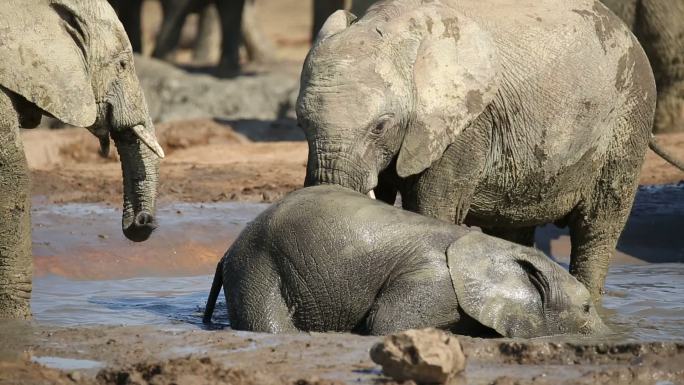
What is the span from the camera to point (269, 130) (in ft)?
47.7

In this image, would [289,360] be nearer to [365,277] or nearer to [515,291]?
[365,277]

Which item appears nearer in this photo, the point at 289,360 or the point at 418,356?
the point at 418,356

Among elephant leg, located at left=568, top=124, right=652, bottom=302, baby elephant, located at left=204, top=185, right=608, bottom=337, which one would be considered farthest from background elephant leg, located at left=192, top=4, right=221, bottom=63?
baby elephant, located at left=204, top=185, right=608, bottom=337

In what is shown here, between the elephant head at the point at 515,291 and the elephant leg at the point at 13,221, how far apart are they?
1.78 meters

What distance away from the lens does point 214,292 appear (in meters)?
6.91

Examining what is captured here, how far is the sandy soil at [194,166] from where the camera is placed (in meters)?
10.8

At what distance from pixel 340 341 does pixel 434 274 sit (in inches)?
21.1

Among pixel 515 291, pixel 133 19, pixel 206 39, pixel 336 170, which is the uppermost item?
pixel 336 170

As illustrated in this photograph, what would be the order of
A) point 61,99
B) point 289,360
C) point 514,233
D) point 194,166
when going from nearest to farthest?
1. point 289,360
2. point 61,99
3. point 514,233
4. point 194,166

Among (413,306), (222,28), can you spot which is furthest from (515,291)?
(222,28)

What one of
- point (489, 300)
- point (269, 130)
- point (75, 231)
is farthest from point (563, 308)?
point (269, 130)

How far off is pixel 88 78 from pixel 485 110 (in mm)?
1707

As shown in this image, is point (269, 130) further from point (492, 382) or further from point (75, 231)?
point (492, 382)

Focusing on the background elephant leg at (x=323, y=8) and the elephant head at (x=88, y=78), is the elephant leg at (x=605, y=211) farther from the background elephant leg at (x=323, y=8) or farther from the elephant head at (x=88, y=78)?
the background elephant leg at (x=323, y=8)
